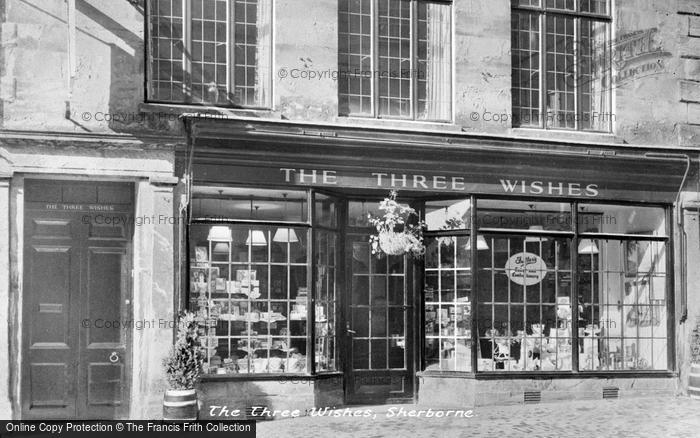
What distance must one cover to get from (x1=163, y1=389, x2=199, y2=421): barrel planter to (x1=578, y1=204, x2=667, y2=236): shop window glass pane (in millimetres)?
6775

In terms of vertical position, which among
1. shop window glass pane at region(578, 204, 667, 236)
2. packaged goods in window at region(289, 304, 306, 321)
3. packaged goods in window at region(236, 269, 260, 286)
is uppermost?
shop window glass pane at region(578, 204, 667, 236)

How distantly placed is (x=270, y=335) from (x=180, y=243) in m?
1.86

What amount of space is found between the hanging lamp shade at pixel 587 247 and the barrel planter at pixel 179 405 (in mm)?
6614

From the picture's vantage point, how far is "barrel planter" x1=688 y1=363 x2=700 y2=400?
14.3 m

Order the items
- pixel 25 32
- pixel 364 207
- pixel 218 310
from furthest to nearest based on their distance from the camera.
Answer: pixel 364 207 → pixel 218 310 → pixel 25 32

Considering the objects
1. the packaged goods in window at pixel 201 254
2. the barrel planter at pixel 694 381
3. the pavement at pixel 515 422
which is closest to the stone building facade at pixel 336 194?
the packaged goods in window at pixel 201 254

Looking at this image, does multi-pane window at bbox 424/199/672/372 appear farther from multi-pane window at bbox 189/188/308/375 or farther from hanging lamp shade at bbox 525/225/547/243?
multi-pane window at bbox 189/188/308/375

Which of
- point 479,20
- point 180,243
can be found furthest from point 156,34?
point 479,20

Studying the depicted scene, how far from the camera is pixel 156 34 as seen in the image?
42.4 feet

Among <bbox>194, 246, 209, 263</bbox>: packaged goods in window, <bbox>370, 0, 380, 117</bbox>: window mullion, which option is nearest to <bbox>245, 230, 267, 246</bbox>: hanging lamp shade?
<bbox>194, 246, 209, 263</bbox>: packaged goods in window

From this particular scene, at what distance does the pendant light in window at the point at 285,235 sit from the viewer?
43.3ft

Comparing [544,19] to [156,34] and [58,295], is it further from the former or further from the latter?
[58,295]

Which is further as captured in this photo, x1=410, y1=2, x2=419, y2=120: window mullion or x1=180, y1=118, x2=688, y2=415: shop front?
→ x1=410, y1=2, x2=419, y2=120: window mullion

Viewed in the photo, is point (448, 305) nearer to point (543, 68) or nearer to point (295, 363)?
point (295, 363)
